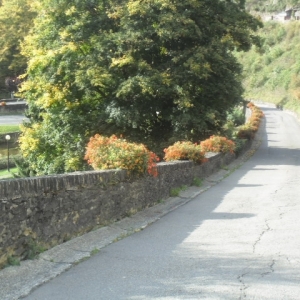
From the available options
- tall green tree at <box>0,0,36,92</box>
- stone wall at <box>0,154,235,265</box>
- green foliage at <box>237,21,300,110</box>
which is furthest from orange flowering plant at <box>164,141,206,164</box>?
green foliage at <box>237,21,300,110</box>

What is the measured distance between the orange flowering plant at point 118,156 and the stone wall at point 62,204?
26cm

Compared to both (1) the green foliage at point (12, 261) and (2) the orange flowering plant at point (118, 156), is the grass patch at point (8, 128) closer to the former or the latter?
(2) the orange flowering plant at point (118, 156)

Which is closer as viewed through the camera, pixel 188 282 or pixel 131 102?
pixel 188 282

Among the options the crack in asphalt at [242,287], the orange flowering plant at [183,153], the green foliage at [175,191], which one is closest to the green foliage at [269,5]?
the orange flowering plant at [183,153]

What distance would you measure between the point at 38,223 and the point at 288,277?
332 centimetres

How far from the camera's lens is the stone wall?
7449 mm

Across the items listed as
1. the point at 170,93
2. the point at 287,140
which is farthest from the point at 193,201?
the point at 287,140

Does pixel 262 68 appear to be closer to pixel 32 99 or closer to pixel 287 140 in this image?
pixel 287 140

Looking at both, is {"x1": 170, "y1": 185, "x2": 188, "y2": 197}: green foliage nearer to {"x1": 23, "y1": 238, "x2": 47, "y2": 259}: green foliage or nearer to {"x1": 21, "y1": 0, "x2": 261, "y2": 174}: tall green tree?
{"x1": 23, "y1": 238, "x2": 47, "y2": 259}: green foliage

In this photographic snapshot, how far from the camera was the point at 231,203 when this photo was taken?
50.3 ft

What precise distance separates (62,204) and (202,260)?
7.15 ft

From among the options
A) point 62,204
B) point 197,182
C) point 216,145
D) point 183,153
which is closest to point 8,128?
point 216,145

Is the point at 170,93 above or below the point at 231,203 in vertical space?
above

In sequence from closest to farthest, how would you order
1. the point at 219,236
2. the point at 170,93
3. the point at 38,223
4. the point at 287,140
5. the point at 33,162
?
the point at 38,223
the point at 219,236
the point at 170,93
the point at 33,162
the point at 287,140
